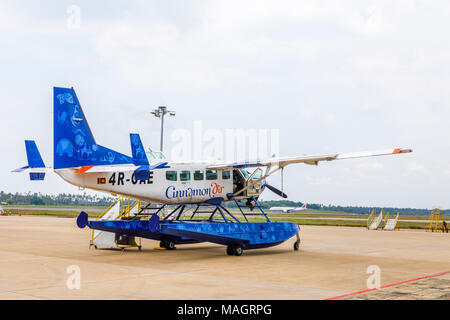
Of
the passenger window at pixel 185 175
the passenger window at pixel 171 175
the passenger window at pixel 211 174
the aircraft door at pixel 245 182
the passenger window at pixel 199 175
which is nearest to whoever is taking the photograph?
the passenger window at pixel 171 175

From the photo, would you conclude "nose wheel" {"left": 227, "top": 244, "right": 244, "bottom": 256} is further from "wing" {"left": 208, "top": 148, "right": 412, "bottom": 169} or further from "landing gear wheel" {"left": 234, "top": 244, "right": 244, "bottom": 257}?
"wing" {"left": 208, "top": 148, "right": 412, "bottom": 169}

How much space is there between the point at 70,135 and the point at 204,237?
5.89 meters

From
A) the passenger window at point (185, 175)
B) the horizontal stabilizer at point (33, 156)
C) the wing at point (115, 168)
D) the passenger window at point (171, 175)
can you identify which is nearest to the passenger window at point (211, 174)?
the passenger window at point (185, 175)

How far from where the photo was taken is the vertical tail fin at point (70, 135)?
53.4 ft

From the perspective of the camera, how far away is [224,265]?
15.2 meters

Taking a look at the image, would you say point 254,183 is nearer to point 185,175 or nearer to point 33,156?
point 185,175

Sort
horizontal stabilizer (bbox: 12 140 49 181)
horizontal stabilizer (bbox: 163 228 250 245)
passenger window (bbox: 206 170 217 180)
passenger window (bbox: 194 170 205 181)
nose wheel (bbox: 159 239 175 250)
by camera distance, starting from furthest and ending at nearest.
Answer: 1. nose wheel (bbox: 159 239 175 250)
2. passenger window (bbox: 206 170 217 180)
3. passenger window (bbox: 194 170 205 181)
4. horizontal stabilizer (bbox: 12 140 49 181)
5. horizontal stabilizer (bbox: 163 228 250 245)

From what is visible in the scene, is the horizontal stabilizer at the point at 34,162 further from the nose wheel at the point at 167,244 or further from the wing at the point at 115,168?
the nose wheel at the point at 167,244

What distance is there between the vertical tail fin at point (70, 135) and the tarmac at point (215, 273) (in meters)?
3.38

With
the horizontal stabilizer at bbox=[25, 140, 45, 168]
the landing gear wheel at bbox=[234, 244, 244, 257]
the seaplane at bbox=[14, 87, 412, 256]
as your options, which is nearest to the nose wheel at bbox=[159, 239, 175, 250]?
the seaplane at bbox=[14, 87, 412, 256]

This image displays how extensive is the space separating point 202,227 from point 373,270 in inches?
234

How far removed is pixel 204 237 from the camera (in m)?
17.2

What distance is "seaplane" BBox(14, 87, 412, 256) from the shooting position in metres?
16.3

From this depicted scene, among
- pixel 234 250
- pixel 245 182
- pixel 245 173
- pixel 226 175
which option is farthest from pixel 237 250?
pixel 245 173
